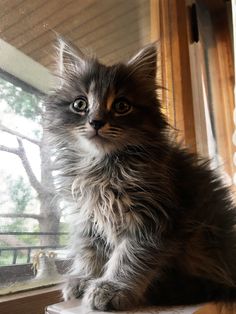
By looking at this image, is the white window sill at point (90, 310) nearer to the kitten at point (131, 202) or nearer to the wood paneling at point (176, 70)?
the kitten at point (131, 202)

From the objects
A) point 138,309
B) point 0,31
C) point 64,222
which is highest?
point 0,31

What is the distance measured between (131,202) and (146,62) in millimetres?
465

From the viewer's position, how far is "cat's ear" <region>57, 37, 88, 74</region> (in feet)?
3.45

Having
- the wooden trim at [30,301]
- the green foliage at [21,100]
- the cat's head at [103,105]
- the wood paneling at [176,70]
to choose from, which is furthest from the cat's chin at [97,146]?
the wood paneling at [176,70]

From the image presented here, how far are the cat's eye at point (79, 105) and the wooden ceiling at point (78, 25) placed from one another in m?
0.32

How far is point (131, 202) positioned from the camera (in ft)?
2.73

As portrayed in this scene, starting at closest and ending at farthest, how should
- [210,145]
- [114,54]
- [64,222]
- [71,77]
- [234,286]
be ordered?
[234,286] → [71,77] → [64,222] → [114,54] → [210,145]

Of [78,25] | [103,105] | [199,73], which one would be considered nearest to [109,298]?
[103,105]

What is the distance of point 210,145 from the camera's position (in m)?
1.79

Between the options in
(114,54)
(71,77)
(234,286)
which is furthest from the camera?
(114,54)

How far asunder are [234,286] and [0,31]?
0.94 m

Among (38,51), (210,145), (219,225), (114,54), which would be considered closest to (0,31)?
(38,51)

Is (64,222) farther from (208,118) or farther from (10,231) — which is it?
(208,118)

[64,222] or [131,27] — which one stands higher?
[131,27]
